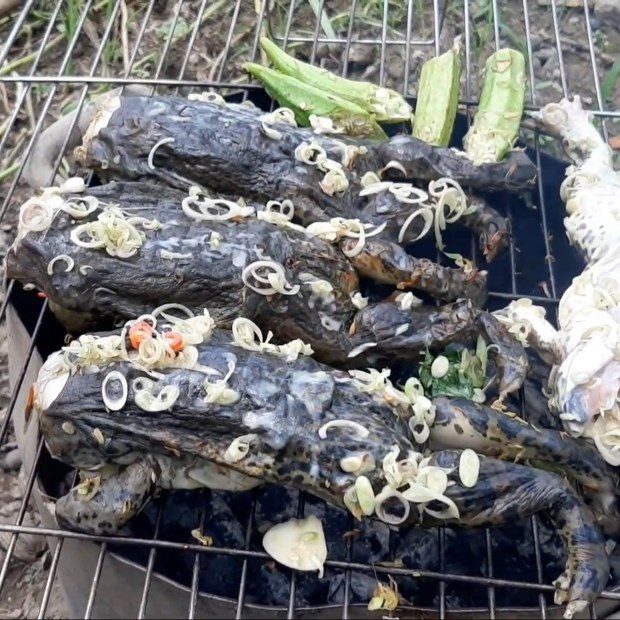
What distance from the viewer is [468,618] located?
253cm

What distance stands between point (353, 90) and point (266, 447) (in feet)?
7.35

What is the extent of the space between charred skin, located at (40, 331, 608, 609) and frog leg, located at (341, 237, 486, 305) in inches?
28.2

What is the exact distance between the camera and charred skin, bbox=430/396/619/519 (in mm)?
2625

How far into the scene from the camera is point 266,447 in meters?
2.48

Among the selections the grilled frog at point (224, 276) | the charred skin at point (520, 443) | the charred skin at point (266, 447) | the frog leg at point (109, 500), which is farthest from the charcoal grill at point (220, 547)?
the grilled frog at point (224, 276)

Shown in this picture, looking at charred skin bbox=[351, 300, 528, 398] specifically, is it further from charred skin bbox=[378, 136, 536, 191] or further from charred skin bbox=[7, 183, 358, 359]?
charred skin bbox=[378, 136, 536, 191]

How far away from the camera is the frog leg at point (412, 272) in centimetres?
316

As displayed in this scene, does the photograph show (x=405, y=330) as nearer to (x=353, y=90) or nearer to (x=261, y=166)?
(x=261, y=166)

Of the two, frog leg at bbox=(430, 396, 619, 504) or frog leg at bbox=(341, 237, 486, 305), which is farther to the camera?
frog leg at bbox=(341, 237, 486, 305)

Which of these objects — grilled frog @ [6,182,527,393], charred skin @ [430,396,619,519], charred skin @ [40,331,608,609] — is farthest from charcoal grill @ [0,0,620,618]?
grilled frog @ [6,182,527,393]

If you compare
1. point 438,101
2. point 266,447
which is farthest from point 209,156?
point 266,447

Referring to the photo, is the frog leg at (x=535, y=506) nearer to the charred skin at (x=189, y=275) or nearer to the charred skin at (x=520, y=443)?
the charred skin at (x=520, y=443)

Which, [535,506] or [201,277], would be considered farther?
[201,277]

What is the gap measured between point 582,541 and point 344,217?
168cm
